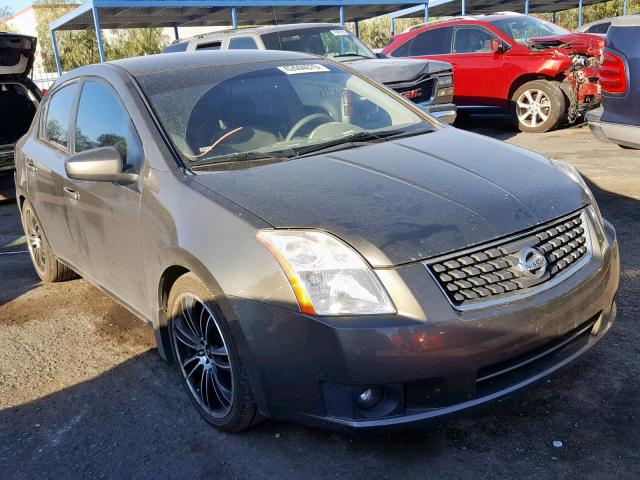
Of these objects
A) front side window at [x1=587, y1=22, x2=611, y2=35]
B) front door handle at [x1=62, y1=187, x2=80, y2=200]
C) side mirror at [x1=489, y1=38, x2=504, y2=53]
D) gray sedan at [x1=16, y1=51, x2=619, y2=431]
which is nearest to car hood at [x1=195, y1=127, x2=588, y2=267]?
gray sedan at [x1=16, y1=51, x2=619, y2=431]

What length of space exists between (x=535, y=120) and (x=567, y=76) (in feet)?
2.71

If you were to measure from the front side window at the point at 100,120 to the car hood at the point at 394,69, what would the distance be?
519cm

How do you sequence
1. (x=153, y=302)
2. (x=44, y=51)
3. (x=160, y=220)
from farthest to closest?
1. (x=44, y=51)
2. (x=153, y=302)
3. (x=160, y=220)

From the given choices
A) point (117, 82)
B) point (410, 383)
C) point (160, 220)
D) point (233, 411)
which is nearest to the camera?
point (410, 383)

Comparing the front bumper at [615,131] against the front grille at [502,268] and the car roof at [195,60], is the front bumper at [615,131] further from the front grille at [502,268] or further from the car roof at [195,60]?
the front grille at [502,268]

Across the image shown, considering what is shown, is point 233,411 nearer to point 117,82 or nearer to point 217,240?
point 217,240

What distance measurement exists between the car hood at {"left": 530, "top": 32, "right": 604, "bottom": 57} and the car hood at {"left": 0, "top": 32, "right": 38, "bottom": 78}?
7.31m

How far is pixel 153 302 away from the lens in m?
3.26

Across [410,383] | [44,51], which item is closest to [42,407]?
[410,383]

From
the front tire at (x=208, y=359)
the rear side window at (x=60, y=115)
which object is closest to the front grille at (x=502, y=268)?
the front tire at (x=208, y=359)

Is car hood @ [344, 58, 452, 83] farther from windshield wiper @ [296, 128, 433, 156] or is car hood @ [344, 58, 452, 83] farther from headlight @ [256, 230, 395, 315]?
headlight @ [256, 230, 395, 315]

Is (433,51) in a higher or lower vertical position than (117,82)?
lower

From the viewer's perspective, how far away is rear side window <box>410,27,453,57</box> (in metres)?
11.5

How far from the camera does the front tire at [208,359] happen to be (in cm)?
272
